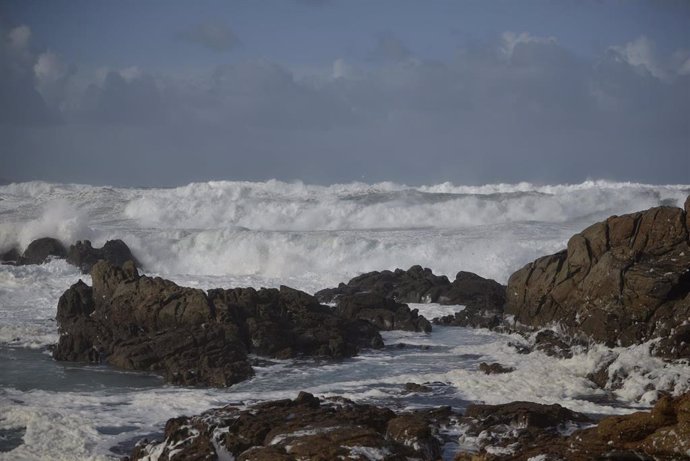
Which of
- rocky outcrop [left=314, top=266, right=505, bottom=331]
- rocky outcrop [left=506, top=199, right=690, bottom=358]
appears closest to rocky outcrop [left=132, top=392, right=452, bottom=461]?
rocky outcrop [left=506, top=199, right=690, bottom=358]

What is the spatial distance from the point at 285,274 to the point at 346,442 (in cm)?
2663

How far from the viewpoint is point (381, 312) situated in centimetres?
2414

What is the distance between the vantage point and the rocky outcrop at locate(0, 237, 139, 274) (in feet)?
111

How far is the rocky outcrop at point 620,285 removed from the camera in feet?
61.1

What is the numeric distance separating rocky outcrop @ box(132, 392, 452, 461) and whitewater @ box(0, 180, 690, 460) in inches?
50.1

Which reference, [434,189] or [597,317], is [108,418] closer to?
[597,317]

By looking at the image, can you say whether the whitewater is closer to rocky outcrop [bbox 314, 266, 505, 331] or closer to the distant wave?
the distant wave

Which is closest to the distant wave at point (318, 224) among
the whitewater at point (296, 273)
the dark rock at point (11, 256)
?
the whitewater at point (296, 273)

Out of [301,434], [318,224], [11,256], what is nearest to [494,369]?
[301,434]

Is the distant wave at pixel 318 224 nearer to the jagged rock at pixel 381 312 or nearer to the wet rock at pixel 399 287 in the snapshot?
the wet rock at pixel 399 287

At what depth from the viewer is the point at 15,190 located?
75.9 m

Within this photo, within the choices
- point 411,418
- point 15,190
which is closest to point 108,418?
point 411,418

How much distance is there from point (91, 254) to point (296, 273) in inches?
327

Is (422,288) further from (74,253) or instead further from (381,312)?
(74,253)
